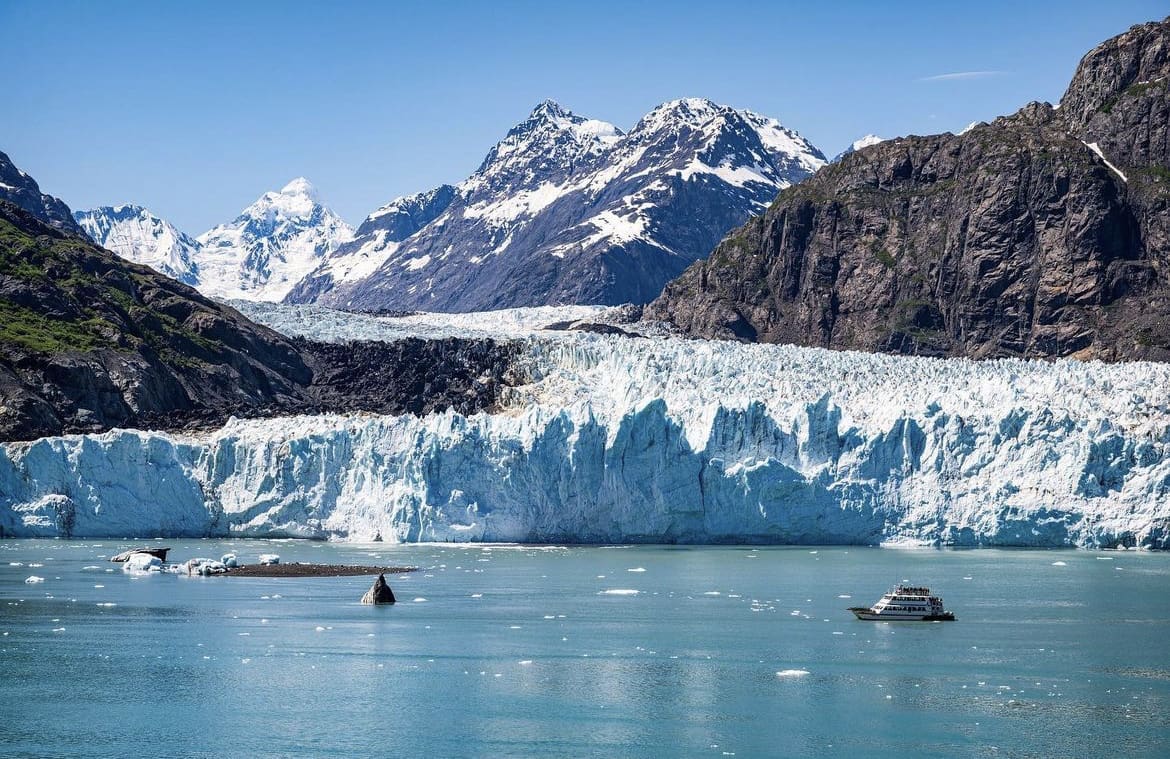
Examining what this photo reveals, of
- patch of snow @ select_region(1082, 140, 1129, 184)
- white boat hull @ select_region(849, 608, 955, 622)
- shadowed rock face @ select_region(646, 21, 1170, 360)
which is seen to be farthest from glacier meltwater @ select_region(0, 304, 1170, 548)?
patch of snow @ select_region(1082, 140, 1129, 184)

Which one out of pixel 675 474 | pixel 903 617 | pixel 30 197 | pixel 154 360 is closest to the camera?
pixel 903 617

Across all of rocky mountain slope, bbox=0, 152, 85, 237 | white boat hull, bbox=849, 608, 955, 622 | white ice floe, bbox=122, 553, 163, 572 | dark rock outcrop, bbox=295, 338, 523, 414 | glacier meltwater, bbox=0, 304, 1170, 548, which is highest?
rocky mountain slope, bbox=0, 152, 85, 237

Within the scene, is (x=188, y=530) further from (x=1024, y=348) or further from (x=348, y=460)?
(x=1024, y=348)

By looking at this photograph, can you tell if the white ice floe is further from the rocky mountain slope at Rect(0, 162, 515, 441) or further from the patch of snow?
the patch of snow

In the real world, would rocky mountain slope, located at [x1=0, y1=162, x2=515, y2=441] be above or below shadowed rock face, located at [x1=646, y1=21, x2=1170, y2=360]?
below

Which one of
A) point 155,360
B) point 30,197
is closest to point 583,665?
point 155,360

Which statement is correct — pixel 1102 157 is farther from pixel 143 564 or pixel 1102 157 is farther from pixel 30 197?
pixel 30 197
